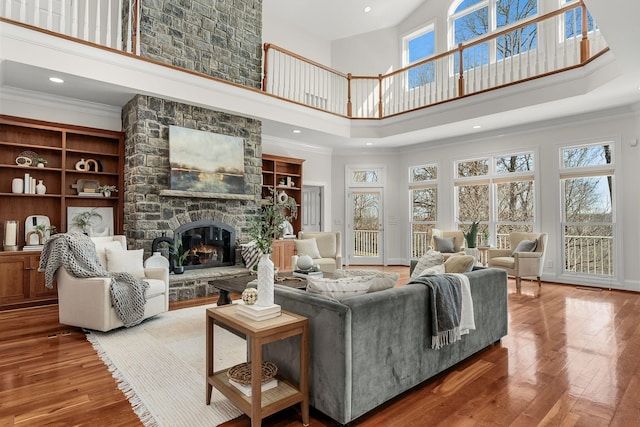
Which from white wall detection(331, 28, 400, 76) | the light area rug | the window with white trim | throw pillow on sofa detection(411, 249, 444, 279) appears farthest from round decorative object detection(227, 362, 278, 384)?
white wall detection(331, 28, 400, 76)

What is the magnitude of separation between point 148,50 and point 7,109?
79.8 inches

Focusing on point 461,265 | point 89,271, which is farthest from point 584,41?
point 89,271

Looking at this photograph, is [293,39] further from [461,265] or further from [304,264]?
[461,265]

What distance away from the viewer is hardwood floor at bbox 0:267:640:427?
204 cm

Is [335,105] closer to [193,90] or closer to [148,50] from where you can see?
[193,90]

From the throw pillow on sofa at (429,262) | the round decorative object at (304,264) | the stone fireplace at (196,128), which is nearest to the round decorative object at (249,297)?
the throw pillow on sofa at (429,262)

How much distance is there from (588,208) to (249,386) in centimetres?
Result: 667

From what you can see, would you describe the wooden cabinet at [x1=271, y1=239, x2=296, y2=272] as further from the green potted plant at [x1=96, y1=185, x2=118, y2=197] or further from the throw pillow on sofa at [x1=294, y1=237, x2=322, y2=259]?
the green potted plant at [x1=96, y1=185, x2=118, y2=197]

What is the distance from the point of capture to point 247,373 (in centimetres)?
204

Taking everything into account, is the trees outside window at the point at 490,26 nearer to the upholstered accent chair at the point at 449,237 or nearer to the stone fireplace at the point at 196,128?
the upholstered accent chair at the point at 449,237

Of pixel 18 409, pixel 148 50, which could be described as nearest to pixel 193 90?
pixel 148 50

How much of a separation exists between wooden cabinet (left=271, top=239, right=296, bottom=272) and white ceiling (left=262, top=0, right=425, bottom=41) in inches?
208

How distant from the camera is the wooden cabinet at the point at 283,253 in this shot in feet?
22.1

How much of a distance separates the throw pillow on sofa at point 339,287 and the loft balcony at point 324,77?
4169mm
